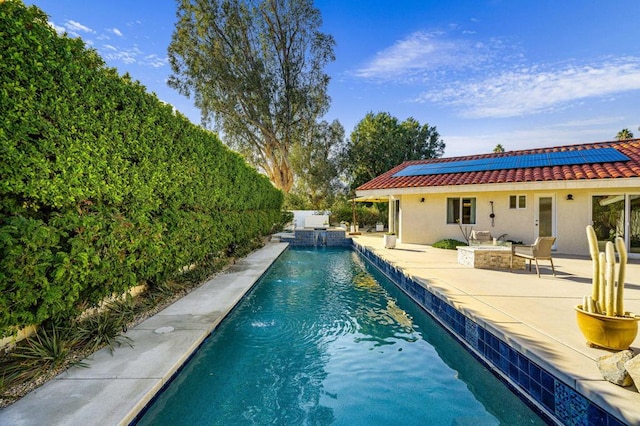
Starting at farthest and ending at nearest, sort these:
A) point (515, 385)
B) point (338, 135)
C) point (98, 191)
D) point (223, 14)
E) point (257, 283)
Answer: point (338, 135), point (223, 14), point (257, 283), point (98, 191), point (515, 385)

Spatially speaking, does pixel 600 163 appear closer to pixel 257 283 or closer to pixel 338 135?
pixel 257 283

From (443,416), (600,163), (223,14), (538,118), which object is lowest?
(443,416)

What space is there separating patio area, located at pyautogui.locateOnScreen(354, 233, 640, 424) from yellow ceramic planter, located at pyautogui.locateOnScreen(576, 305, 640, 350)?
13 centimetres

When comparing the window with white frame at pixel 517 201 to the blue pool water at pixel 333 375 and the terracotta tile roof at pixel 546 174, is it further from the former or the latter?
the blue pool water at pixel 333 375

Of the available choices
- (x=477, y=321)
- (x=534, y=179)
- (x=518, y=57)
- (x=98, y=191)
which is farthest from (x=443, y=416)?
(x=518, y=57)

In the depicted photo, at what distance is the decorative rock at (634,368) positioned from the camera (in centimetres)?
276

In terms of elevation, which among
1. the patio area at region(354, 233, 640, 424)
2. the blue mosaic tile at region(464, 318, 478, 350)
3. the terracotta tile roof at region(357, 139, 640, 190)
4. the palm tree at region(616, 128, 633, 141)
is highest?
the palm tree at region(616, 128, 633, 141)

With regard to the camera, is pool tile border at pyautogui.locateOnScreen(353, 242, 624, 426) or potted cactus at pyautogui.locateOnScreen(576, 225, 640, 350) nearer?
pool tile border at pyautogui.locateOnScreen(353, 242, 624, 426)

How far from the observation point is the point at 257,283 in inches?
360

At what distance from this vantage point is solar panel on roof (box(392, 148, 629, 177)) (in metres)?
13.6

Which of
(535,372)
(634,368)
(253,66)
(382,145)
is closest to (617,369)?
(634,368)

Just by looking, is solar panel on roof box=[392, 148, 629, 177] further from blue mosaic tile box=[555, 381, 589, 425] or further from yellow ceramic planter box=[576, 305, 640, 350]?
blue mosaic tile box=[555, 381, 589, 425]

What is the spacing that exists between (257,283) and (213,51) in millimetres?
23451

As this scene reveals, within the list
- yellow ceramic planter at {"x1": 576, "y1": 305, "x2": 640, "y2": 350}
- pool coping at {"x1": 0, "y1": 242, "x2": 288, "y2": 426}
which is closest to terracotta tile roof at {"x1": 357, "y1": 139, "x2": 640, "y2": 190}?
yellow ceramic planter at {"x1": 576, "y1": 305, "x2": 640, "y2": 350}
